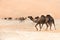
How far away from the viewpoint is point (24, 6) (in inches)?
293

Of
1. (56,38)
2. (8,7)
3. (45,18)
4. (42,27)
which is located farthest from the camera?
(8,7)

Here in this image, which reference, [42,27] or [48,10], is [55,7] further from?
[42,27]

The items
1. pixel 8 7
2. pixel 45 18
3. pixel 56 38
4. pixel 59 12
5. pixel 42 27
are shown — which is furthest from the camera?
pixel 8 7

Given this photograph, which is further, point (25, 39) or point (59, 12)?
point (59, 12)

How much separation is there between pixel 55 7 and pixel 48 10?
225 mm

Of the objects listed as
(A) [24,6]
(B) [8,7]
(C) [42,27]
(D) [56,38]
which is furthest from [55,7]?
(D) [56,38]

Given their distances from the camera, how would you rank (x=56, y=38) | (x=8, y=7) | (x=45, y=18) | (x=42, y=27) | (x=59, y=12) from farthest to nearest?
1. (x=8, y=7)
2. (x=59, y=12)
3. (x=42, y=27)
4. (x=45, y=18)
5. (x=56, y=38)

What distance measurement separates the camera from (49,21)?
3.97 metres

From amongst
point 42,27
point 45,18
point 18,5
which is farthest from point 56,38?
point 18,5

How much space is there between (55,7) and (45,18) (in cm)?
336

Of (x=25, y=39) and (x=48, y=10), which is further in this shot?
(x=48, y=10)

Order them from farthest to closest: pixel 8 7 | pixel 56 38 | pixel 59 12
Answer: pixel 8 7 < pixel 59 12 < pixel 56 38

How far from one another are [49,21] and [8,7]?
377 centimetres

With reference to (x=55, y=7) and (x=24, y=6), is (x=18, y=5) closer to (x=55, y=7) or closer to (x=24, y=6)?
(x=24, y=6)
